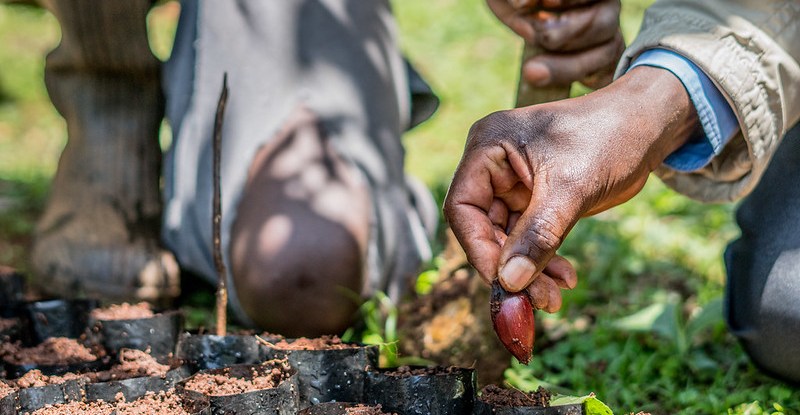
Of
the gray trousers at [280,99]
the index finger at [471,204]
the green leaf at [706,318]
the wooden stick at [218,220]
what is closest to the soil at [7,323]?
the wooden stick at [218,220]

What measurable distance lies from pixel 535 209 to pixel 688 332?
1089mm

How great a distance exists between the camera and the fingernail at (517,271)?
1316mm

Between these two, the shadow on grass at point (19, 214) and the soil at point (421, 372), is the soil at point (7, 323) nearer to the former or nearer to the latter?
the soil at point (421, 372)

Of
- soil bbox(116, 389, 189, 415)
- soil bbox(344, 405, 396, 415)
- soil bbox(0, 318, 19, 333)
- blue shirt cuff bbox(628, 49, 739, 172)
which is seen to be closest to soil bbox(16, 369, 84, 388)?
soil bbox(116, 389, 189, 415)

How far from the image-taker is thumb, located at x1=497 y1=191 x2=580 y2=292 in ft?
4.33

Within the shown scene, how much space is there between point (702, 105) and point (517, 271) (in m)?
0.57

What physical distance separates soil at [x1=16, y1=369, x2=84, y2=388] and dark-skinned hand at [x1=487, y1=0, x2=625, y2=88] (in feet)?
3.37

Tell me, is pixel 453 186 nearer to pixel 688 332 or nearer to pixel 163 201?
pixel 688 332

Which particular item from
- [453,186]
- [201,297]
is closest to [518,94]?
[453,186]

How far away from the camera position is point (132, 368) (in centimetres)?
161

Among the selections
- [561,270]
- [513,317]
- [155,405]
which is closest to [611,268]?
[561,270]

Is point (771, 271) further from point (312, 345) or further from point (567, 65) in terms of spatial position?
point (312, 345)

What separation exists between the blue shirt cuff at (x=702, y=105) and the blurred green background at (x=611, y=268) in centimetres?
49

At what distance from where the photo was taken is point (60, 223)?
8.64 ft
